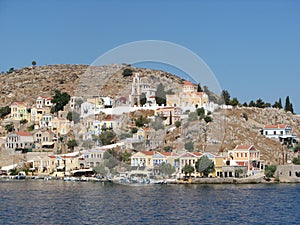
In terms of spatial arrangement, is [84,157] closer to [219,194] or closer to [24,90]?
[219,194]

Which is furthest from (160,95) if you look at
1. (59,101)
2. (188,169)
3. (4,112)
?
(4,112)

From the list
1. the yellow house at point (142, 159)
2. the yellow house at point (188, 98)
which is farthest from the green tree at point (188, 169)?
the yellow house at point (188, 98)

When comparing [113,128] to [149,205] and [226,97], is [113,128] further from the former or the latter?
[149,205]

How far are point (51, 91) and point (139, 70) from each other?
1144cm

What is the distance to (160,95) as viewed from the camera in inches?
2221

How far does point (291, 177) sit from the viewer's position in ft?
142

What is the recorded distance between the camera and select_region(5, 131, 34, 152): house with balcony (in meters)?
Answer: 55.2

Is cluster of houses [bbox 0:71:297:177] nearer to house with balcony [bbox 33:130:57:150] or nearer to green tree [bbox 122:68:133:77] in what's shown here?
house with balcony [bbox 33:130:57:150]

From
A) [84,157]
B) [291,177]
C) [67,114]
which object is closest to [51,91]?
[67,114]

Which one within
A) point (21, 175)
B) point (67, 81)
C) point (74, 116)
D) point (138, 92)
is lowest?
point (21, 175)

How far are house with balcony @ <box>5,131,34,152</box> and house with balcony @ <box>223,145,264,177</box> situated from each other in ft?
61.3

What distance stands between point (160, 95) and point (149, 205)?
→ 29.1m

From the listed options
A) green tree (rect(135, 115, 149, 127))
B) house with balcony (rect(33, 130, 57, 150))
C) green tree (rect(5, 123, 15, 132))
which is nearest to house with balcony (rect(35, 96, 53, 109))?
green tree (rect(5, 123, 15, 132))

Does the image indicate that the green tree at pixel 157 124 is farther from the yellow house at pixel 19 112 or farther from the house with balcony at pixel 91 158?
the yellow house at pixel 19 112
